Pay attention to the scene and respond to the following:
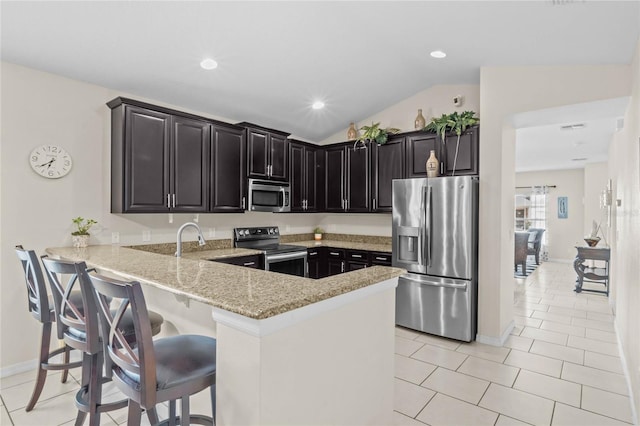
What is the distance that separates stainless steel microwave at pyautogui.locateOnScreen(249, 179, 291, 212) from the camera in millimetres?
4293

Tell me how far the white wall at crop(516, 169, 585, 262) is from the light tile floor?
18.6 ft

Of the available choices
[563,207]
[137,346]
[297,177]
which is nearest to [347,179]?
[297,177]

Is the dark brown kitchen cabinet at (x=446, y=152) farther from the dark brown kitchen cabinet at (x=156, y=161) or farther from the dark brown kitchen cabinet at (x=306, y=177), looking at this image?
the dark brown kitchen cabinet at (x=156, y=161)

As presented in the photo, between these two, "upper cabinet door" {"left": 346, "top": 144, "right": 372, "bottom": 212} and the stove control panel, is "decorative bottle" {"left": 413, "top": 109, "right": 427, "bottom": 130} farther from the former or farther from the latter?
the stove control panel

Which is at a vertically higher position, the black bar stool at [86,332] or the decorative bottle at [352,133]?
the decorative bottle at [352,133]

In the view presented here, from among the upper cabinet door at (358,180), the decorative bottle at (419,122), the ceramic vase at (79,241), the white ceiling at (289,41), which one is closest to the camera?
the white ceiling at (289,41)

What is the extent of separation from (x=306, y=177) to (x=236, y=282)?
142 inches

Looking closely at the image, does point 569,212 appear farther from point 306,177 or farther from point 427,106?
point 306,177

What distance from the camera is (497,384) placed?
9.14 ft

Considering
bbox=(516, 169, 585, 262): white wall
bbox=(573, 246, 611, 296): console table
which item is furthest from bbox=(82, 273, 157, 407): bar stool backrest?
bbox=(516, 169, 585, 262): white wall

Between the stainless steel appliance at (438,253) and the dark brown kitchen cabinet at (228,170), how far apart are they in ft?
6.18

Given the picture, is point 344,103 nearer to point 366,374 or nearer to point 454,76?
point 454,76

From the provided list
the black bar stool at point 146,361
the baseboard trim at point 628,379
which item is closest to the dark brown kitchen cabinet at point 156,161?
the black bar stool at point 146,361

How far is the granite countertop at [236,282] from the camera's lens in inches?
51.6
